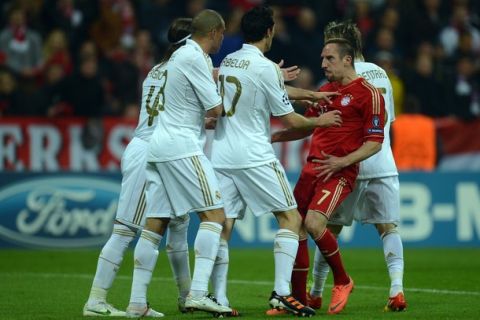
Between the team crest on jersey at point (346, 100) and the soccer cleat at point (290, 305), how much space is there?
1645mm

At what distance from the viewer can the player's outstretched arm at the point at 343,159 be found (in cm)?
943

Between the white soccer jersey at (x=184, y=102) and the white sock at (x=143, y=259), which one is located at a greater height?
the white soccer jersey at (x=184, y=102)

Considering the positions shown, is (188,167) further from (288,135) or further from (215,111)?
(288,135)

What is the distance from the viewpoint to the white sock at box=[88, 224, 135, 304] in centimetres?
949

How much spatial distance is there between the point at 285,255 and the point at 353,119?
1.29 metres

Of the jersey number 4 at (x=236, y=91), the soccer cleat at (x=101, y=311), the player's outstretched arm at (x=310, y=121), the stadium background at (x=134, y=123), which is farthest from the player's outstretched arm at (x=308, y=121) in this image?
the stadium background at (x=134, y=123)

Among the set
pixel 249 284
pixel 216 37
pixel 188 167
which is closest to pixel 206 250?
pixel 188 167

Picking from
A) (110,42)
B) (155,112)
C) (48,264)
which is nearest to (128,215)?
(155,112)

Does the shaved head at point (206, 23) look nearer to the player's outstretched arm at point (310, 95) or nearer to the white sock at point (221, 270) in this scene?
the player's outstretched arm at point (310, 95)

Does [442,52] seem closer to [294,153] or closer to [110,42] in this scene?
[294,153]

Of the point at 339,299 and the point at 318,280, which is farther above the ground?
the point at 318,280

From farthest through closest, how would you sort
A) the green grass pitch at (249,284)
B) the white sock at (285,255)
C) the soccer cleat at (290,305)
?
the green grass pitch at (249,284) < the white sock at (285,255) < the soccer cleat at (290,305)

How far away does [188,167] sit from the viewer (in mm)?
8969

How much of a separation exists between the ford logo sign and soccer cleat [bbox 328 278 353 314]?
263 inches
